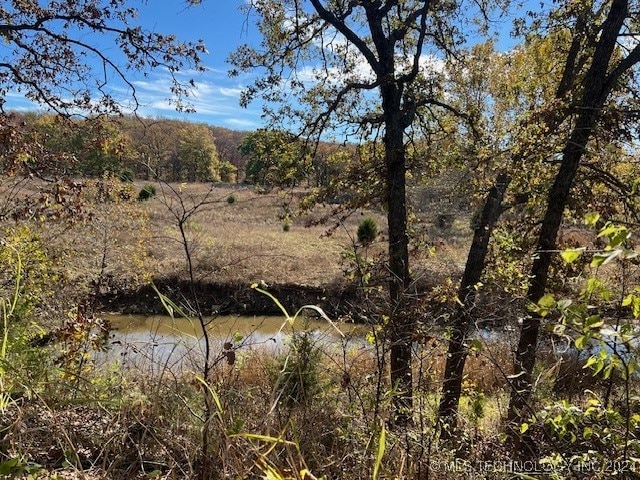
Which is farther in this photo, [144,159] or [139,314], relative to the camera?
[139,314]

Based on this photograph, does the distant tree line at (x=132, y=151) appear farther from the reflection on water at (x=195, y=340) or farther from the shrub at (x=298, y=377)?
the shrub at (x=298, y=377)

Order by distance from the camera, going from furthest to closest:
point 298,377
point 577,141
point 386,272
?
point 386,272 → point 577,141 → point 298,377

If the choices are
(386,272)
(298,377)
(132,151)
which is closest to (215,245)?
(386,272)

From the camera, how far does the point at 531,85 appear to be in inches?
326

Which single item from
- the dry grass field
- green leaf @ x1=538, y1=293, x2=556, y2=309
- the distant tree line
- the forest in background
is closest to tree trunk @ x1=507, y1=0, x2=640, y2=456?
the forest in background

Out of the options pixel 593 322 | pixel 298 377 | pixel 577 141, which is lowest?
pixel 298 377

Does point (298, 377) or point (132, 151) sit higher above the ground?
point (132, 151)

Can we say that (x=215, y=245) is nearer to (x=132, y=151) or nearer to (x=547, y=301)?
(x=132, y=151)

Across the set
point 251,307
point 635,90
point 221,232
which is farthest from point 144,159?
point 221,232

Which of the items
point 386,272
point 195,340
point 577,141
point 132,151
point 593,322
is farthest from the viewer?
point 386,272

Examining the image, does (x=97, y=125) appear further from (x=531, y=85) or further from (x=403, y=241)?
(x=531, y=85)

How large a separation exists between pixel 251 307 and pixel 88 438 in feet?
53.5

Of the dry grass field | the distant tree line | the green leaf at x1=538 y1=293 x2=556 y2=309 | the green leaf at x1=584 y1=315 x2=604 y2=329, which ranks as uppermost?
the distant tree line

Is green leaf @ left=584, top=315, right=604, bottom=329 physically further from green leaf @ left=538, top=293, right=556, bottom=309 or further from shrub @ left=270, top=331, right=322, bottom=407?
shrub @ left=270, top=331, right=322, bottom=407
